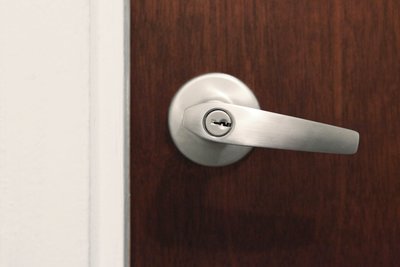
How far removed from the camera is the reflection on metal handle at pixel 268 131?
0.20 metres

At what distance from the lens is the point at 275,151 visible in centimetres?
25

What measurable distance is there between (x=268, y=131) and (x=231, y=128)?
19 millimetres

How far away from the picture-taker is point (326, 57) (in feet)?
0.84

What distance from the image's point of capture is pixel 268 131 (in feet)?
0.67

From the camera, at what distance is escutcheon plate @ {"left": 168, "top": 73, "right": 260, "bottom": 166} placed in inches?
9.5

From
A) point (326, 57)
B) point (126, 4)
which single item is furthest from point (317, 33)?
point (126, 4)

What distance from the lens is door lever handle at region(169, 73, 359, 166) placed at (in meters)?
0.20

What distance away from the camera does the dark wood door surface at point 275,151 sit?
0.81 feet

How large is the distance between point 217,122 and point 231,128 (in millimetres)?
11
